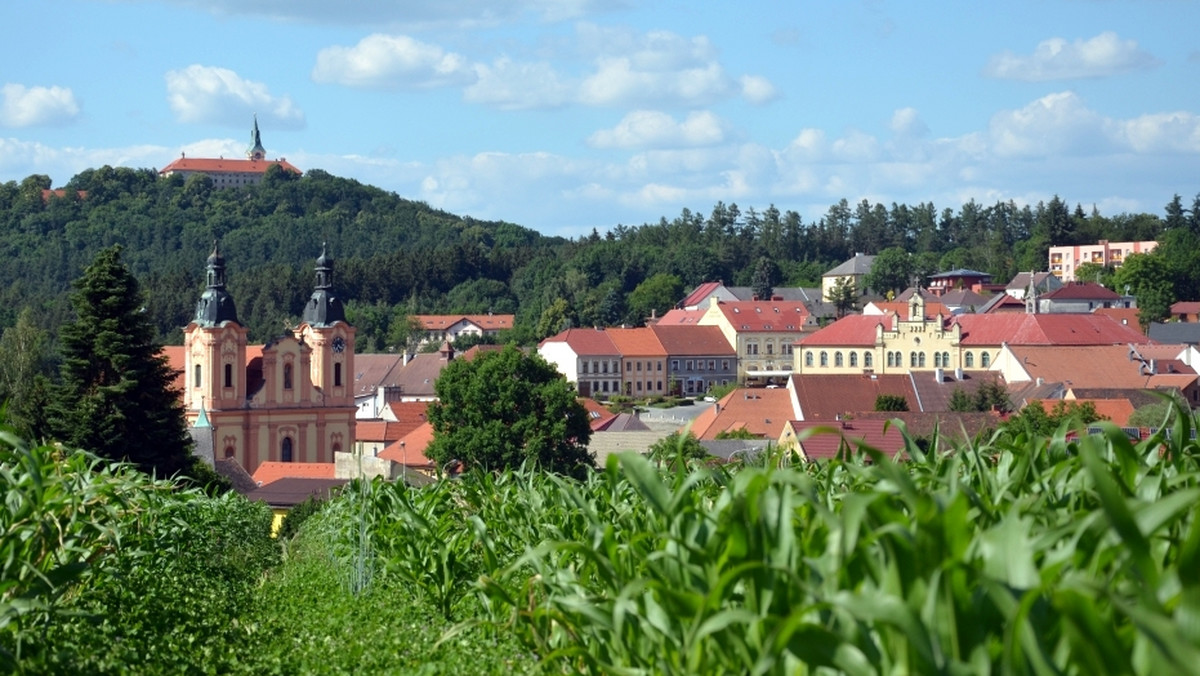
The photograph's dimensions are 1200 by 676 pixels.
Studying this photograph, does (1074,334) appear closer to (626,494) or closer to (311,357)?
(311,357)

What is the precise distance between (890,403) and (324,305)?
27.1m

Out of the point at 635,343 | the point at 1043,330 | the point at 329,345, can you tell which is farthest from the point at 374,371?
the point at 1043,330

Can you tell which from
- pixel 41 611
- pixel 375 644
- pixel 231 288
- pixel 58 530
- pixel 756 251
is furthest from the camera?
pixel 756 251

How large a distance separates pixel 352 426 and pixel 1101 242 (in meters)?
113

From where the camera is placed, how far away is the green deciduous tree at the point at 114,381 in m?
39.2

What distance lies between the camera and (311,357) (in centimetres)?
7719

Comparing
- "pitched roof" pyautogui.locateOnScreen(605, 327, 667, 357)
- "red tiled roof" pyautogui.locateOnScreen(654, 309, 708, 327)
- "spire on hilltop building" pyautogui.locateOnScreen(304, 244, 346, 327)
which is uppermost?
"spire on hilltop building" pyautogui.locateOnScreen(304, 244, 346, 327)

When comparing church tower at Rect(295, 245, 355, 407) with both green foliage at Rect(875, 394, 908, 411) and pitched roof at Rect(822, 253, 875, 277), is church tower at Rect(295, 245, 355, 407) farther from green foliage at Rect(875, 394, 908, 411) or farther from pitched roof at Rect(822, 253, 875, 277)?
pitched roof at Rect(822, 253, 875, 277)

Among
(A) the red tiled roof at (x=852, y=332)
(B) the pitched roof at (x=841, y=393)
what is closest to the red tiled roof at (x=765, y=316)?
(A) the red tiled roof at (x=852, y=332)

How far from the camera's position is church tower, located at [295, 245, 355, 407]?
77062 mm

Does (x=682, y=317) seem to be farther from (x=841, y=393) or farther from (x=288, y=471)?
(x=288, y=471)

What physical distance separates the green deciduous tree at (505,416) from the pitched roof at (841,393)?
25.8m

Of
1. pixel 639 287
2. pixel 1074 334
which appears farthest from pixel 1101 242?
pixel 1074 334

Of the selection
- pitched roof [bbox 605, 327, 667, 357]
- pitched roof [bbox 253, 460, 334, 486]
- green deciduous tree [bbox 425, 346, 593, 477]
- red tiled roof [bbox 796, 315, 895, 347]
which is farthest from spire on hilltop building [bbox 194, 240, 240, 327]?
pitched roof [bbox 605, 327, 667, 357]
